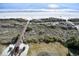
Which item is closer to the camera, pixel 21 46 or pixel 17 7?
pixel 21 46

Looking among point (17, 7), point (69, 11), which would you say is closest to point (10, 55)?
point (17, 7)

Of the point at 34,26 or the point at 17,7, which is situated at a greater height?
the point at 17,7

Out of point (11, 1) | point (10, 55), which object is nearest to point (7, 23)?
point (11, 1)

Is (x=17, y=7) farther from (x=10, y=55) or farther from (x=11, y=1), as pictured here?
(x=10, y=55)

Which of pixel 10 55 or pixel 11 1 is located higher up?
pixel 11 1

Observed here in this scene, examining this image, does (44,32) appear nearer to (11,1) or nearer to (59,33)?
(59,33)

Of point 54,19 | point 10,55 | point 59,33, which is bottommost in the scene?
point 10,55

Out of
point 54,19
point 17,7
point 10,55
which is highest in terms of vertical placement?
point 17,7

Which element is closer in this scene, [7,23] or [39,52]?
[39,52]

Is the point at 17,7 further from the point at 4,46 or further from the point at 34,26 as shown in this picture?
the point at 4,46
